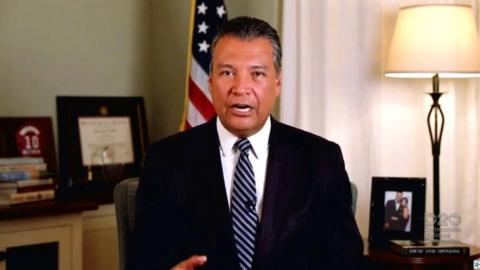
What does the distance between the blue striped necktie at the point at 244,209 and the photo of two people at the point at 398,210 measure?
854 millimetres

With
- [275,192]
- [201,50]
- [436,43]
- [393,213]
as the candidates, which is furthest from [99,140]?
[275,192]

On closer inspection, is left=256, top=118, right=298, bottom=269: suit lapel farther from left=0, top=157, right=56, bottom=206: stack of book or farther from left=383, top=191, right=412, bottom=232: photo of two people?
left=0, top=157, right=56, bottom=206: stack of book

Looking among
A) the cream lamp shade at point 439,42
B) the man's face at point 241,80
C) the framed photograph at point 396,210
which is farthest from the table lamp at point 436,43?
the man's face at point 241,80

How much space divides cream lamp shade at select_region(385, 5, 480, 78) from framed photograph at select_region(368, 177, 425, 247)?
39 cm

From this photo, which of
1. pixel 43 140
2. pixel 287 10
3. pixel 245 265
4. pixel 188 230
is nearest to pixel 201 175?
Result: pixel 188 230

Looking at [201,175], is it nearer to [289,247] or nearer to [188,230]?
[188,230]

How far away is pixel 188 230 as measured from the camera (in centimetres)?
154

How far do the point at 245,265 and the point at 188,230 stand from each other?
159 mm

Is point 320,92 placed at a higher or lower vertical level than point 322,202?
higher

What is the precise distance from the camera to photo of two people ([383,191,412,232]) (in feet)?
7.34

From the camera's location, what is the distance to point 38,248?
2537 millimetres

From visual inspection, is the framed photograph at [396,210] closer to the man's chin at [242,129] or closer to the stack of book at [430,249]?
the stack of book at [430,249]

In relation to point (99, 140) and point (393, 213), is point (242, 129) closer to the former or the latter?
point (393, 213)

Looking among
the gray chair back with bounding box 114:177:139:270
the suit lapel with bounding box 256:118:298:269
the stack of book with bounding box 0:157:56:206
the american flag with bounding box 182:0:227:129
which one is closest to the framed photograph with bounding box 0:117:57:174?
the stack of book with bounding box 0:157:56:206
